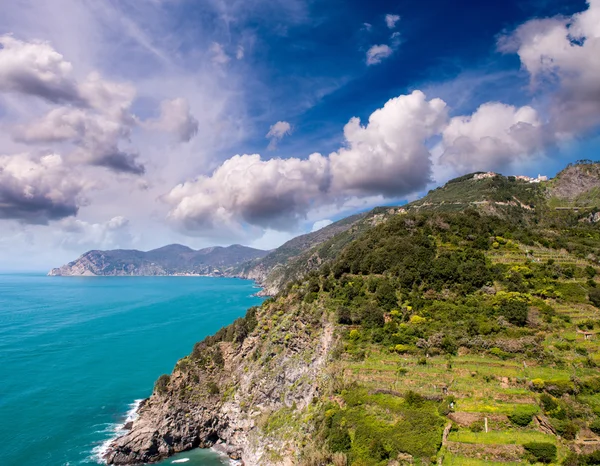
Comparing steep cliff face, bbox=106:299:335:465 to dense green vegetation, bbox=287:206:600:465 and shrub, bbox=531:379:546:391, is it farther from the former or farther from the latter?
shrub, bbox=531:379:546:391

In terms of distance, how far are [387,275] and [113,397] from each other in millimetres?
54830

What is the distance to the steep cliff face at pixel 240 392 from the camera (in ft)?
131

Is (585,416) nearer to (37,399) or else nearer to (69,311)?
(37,399)

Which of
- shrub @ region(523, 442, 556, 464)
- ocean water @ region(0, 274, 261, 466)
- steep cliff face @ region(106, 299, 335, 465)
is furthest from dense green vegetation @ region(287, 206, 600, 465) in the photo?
ocean water @ region(0, 274, 261, 466)

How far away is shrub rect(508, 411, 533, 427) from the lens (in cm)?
2452

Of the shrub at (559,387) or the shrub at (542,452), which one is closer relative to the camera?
the shrub at (542,452)

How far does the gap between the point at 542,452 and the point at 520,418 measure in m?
2.76

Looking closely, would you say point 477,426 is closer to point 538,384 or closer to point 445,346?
point 538,384

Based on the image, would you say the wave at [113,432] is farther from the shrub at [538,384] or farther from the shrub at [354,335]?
the shrub at [538,384]

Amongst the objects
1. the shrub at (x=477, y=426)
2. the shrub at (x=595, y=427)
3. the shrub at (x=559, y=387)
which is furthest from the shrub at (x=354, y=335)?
the shrub at (x=595, y=427)

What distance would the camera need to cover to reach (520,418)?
24516mm

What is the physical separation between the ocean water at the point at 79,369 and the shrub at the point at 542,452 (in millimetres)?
35210

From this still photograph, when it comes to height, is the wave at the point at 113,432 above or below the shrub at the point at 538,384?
below

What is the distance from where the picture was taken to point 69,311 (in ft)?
473
